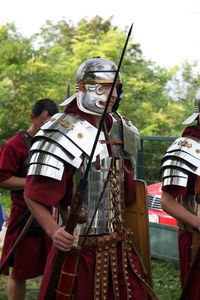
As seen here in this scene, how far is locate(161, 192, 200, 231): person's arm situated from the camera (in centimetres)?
330

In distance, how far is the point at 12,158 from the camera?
4.12m

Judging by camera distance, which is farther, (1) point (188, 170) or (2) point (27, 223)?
(2) point (27, 223)

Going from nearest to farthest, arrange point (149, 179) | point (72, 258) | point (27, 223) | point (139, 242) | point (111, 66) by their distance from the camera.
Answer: point (72, 258), point (111, 66), point (139, 242), point (27, 223), point (149, 179)

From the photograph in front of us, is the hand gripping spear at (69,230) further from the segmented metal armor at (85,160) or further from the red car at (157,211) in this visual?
the red car at (157,211)

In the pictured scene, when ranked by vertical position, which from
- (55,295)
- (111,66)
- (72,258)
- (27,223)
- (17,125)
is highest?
(17,125)

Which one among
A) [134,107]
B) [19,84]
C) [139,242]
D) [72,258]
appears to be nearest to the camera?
[72,258]

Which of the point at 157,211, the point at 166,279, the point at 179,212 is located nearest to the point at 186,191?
the point at 179,212

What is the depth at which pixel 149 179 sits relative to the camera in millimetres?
7543

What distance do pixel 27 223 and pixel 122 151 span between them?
135 cm

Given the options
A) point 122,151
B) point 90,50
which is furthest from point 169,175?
point 90,50

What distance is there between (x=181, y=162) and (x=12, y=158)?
1.52 meters

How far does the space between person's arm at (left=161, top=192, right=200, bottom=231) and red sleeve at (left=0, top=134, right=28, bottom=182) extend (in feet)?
4.64

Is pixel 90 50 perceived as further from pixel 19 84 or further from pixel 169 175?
pixel 169 175

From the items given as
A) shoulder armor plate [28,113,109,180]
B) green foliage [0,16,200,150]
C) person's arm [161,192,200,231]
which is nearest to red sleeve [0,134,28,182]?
shoulder armor plate [28,113,109,180]
